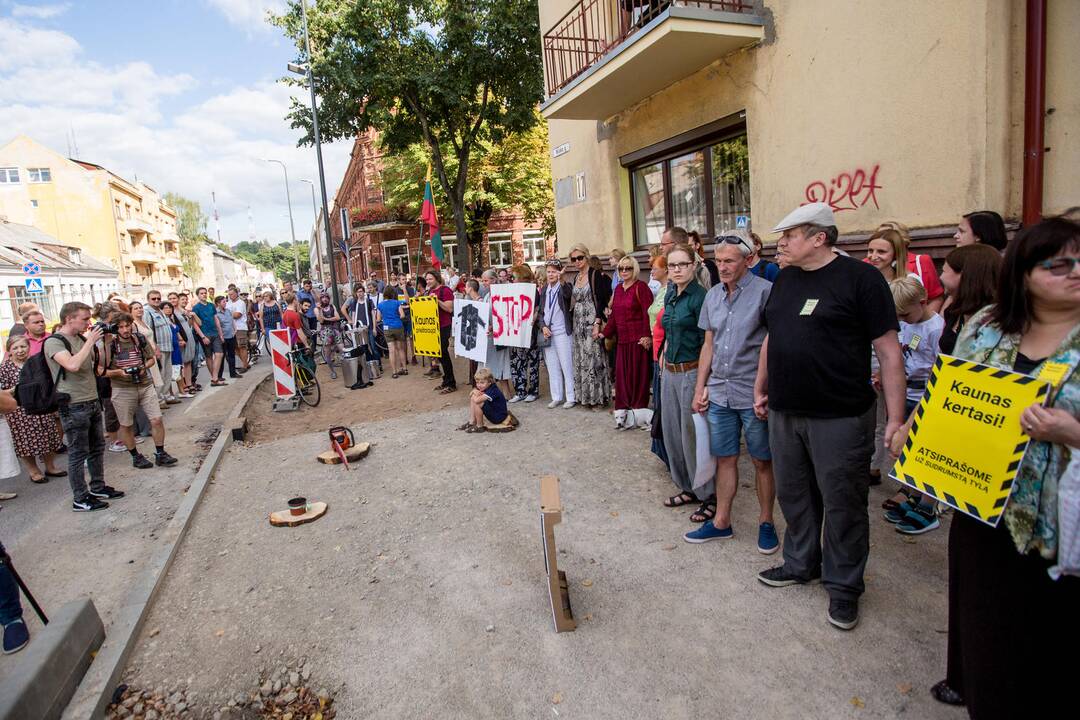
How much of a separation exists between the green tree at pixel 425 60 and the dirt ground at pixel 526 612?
16110 millimetres

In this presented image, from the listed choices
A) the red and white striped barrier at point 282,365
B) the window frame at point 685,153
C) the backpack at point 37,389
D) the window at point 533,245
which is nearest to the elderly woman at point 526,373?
the window frame at point 685,153

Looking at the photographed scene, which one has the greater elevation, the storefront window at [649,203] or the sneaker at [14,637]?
the storefront window at [649,203]

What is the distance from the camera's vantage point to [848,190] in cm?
673

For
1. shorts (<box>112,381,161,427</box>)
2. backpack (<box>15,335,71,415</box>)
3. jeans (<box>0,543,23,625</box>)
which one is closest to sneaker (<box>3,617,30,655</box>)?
jeans (<box>0,543,23,625</box>)

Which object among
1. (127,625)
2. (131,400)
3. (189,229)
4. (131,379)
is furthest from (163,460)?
(189,229)

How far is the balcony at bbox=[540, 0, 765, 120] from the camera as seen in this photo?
293 inches

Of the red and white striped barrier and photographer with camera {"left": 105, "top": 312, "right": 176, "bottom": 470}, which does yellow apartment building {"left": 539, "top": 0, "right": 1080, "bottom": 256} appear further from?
photographer with camera {"left": 105, "top": 312, "right": 176, "bottom": 470}

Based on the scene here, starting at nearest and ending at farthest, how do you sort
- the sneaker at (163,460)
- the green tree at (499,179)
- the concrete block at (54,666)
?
the concrete block at (54,666) < the sneaker at (163,460) < the green tree at (499,179)

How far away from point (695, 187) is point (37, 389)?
847 cm

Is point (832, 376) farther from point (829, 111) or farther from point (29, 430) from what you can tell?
point (29, 430)

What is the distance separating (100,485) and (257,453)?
1833mm

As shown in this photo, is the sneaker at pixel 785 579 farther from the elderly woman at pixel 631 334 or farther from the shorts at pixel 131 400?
the shorts at pixel 131 400

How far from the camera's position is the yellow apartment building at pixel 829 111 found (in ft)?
17.3

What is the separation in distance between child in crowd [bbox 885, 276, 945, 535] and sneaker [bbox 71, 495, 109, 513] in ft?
23.8
